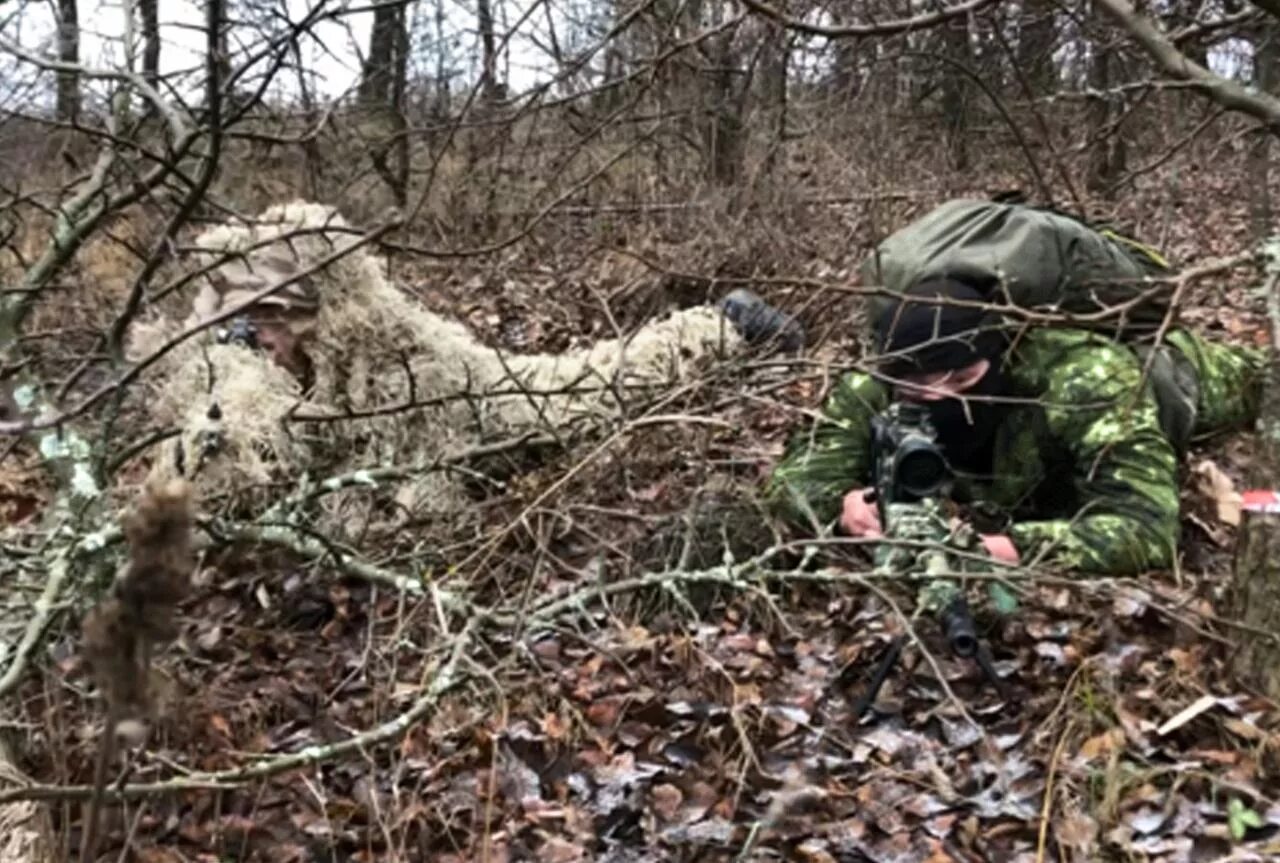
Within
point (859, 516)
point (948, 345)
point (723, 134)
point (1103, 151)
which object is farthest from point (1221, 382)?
point (1103, 151)

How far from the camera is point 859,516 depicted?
3586 millimetres

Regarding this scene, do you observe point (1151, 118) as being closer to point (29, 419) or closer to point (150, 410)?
point (150, 410)

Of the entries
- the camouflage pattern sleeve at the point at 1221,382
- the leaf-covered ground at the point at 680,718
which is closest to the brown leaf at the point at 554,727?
the leaf-covered ground at the point at 680,718

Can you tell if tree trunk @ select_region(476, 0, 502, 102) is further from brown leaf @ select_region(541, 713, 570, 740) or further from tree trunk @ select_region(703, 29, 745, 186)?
brown leaf @ select_region(541, 713, 570, 740)

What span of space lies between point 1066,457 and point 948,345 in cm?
48

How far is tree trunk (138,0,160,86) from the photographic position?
133 inches

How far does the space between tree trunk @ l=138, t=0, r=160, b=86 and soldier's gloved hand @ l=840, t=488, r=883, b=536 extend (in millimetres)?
2063

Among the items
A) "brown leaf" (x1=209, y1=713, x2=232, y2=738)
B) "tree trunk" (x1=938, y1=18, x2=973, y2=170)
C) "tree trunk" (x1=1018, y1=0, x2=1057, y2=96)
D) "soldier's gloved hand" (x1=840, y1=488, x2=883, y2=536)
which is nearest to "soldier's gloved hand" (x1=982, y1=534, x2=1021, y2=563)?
"soldier's gloved hand" (x1=840, y1=488, x2=883, y2=536)

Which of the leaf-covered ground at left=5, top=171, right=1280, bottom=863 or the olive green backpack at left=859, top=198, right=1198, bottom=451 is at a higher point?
the olive green backpack at left=859, top=198, right=1198, bottom=451

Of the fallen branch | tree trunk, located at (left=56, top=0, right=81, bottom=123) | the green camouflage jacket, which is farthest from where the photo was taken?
tree trunk, located at (left=56, top=0, right=81, bottom=123)

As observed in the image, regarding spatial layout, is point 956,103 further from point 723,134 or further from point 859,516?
point 859,516

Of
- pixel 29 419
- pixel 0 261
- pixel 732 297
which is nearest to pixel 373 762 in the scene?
pixel 29 419

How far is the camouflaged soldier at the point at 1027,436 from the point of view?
3.32 m

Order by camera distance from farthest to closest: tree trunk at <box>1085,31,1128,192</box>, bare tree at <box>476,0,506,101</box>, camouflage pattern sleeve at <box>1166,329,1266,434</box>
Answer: tree trunk at <box>1085,31,1128,192</box>
bare tree at <box>476,0,506,101</box>
camouflage pattern sleeve at <box>1166,329,1266,434</box>
